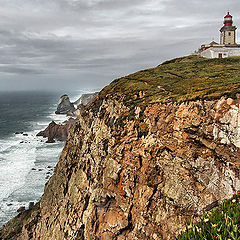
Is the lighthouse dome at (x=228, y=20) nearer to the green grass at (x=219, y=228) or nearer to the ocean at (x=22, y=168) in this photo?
the green grass at (x=219, y=228)

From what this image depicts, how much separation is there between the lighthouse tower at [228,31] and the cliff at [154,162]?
2584 centimetres

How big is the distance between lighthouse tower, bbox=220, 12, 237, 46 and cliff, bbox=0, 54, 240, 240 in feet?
84.8

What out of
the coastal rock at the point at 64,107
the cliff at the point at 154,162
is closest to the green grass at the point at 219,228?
the cliff at the point at 154,162

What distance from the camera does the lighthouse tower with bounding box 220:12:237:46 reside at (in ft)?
119

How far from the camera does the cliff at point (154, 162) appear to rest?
9344 mm

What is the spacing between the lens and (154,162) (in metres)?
10.9

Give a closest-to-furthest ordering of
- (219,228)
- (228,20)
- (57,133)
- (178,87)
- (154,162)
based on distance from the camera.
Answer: (219,228)
(154,162)
(178,87)
(228,20)
(57,133)

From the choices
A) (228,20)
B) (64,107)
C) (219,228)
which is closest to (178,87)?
(219,228)

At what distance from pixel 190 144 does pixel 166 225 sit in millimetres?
4014

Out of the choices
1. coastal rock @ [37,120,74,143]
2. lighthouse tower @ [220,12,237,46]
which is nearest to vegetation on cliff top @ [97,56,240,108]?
lighthouse tower @ [220,12,237,46]

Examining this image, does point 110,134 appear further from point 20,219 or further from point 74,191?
point 20,219

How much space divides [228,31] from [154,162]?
3572 cm

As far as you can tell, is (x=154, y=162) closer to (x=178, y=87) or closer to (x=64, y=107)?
(x=178, y=87)

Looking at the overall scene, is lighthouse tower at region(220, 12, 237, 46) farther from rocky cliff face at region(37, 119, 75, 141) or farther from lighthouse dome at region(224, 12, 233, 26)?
rocky cliff face at region(37, 119, 75, 141)
